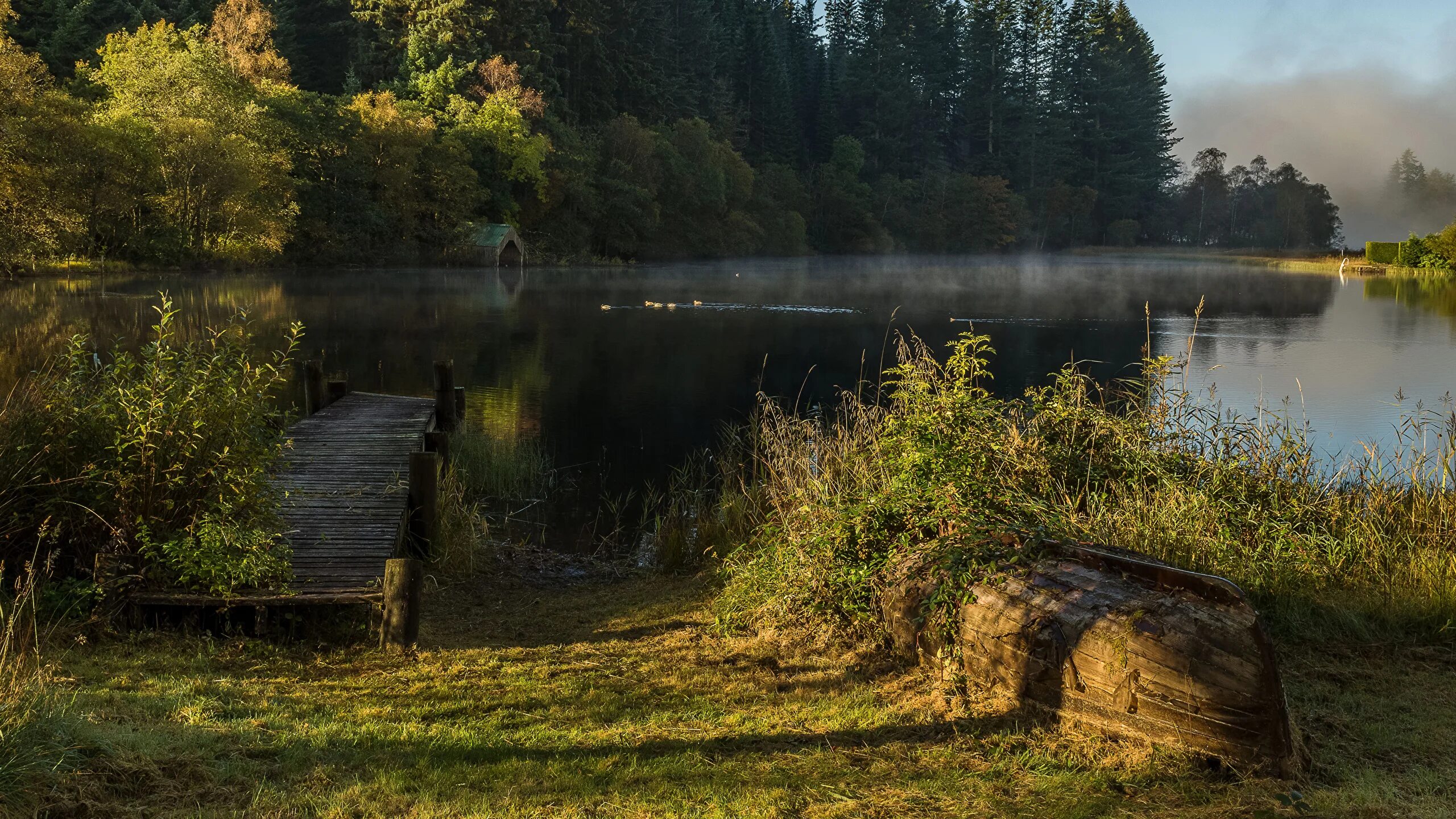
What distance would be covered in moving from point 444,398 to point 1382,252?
66.4 m

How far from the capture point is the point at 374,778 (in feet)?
14.0

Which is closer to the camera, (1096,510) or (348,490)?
(1096,510)

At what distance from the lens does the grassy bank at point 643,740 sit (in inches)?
161

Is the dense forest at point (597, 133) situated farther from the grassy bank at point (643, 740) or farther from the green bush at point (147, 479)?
the grassy bank at point (643, 740)

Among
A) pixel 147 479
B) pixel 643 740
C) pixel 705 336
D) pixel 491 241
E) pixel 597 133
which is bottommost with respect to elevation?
pixel 643 740

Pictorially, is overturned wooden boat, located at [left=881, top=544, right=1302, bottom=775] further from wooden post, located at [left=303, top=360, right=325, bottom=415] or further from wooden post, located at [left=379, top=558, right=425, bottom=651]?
wooden post, located at [left=303, top=360, right=325, bottom=415]

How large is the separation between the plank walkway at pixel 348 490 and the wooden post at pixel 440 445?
15 centimetres

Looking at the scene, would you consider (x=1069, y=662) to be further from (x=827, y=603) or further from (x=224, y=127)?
(x=224, y=127)

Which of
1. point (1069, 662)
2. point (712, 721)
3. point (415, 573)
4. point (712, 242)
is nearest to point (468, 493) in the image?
point (415, 573)

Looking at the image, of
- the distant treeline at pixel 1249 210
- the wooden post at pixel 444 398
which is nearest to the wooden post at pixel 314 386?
the wooden post at pixel 444 398

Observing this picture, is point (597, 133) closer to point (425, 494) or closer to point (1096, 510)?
point (425, 494)

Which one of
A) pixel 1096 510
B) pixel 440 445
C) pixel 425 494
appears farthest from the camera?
pixel 440 445

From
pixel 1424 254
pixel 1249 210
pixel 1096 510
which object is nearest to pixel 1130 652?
pixel 1096 510

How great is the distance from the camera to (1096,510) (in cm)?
713
